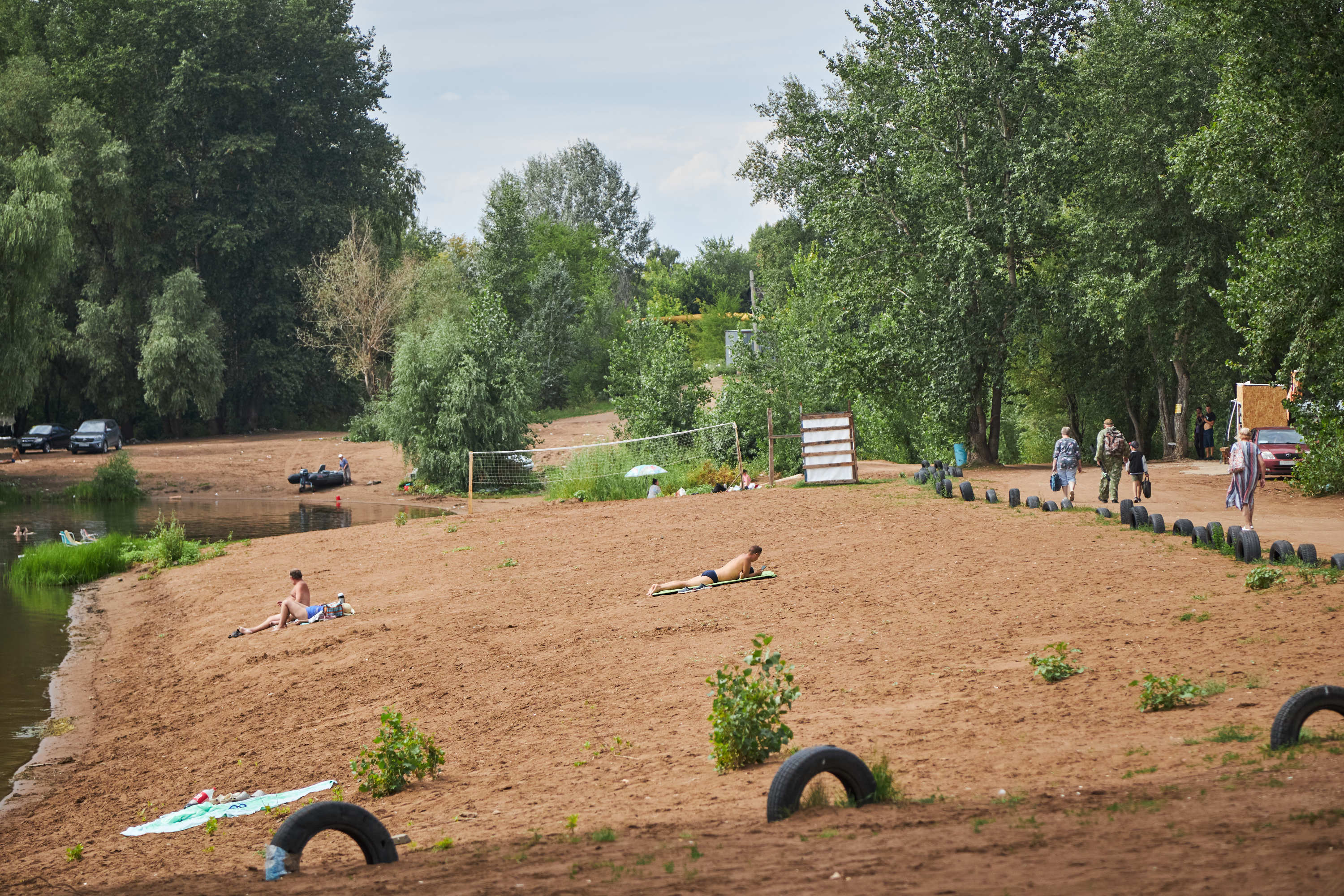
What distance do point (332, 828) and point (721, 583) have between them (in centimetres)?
1083

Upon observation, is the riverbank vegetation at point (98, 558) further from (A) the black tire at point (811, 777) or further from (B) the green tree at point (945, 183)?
(A) the black tire at point (811, 777)

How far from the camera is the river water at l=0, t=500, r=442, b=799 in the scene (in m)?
15.3

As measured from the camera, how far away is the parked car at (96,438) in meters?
51.9

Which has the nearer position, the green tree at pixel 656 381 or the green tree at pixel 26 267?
the green tree at pixel 26 267

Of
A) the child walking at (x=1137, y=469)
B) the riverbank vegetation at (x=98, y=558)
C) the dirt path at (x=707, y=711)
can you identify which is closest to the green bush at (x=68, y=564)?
the riverbank vegetation at (x=98, y=558)

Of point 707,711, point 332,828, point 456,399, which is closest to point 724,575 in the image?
point 707,711

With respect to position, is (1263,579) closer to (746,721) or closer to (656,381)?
(746,721)

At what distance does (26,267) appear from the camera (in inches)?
1588

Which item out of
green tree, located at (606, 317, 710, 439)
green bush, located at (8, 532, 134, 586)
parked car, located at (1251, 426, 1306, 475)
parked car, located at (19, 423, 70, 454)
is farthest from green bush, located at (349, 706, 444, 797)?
parked car, located at (19, 423, 70, 454)

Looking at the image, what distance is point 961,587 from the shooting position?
577 inches

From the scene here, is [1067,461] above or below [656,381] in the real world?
below

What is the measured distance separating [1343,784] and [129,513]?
40898mm

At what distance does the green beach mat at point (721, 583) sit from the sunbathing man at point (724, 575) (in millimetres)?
19

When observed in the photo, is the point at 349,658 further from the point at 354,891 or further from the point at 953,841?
the point at 953,841
